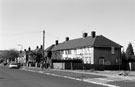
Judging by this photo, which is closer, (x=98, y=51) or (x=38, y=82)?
(x=38, y=82)

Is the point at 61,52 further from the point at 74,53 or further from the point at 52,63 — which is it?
the point at 52,63

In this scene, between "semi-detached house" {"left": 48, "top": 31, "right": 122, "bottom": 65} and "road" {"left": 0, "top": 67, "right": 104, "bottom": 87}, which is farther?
"semi-detached house" {"left": 48, "top": 31, "right": 122, "bottom": 65}

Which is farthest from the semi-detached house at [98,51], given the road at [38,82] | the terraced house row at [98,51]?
the road at [38,82]

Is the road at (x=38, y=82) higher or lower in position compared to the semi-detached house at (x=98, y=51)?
lower

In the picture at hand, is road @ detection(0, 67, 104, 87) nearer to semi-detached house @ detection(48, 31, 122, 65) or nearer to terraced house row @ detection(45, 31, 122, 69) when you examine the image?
terraced house row @ detection(45, 31, 122, 69)

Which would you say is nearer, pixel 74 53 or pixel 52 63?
pixel 52 63

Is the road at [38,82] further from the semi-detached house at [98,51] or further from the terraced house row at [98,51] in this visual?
the semi-detached house at [98,51]

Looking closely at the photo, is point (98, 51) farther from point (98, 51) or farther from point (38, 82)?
point (38, 82)

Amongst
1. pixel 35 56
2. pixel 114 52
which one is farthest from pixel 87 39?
pixel 35 56

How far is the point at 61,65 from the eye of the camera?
188ft

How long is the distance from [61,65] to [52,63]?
223 inches

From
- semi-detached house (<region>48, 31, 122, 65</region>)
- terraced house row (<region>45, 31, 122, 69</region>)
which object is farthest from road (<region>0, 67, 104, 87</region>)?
semi-detached house (<region>48, 31, 122, 65</region>)

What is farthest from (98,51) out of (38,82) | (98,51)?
(38,82)

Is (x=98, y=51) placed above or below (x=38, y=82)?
above
